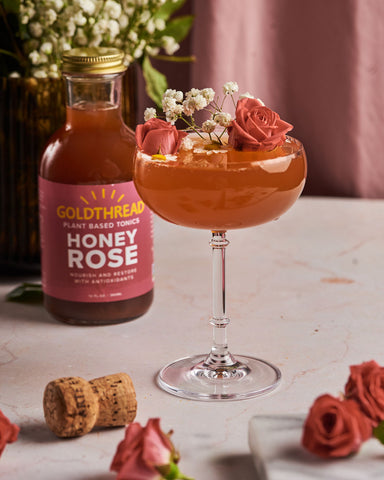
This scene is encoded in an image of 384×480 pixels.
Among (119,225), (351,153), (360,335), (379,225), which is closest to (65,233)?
(119,225)

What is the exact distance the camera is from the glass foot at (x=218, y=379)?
1142 millimetres

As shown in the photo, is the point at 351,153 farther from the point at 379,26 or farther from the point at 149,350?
the point at 149,350

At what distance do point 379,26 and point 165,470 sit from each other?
1595 millimetres

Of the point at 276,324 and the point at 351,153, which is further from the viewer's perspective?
the point at 351,153

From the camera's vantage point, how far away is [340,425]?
0.89 metres

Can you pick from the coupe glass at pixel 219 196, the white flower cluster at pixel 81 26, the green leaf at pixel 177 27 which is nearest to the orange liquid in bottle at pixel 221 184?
the coupe glass at pixel 219 196

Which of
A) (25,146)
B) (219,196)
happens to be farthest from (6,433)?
(25,146)

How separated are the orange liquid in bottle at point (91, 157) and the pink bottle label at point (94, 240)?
1 centimetres

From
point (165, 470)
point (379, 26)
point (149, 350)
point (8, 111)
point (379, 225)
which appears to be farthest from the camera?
point (379, 26)

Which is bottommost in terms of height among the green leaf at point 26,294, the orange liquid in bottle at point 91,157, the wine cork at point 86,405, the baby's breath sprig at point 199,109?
the green leaf at point 26,294

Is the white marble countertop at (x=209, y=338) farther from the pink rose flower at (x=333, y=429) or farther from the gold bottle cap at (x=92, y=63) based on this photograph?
the gold bottle cap at (x=92, y=63)

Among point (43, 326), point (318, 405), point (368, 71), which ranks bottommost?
point (43, 326)

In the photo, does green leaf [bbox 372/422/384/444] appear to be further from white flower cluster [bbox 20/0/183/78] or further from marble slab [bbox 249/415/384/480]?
white flower cluster [bbox 20/0/183/78]

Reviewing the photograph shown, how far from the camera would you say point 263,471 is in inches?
35.0
